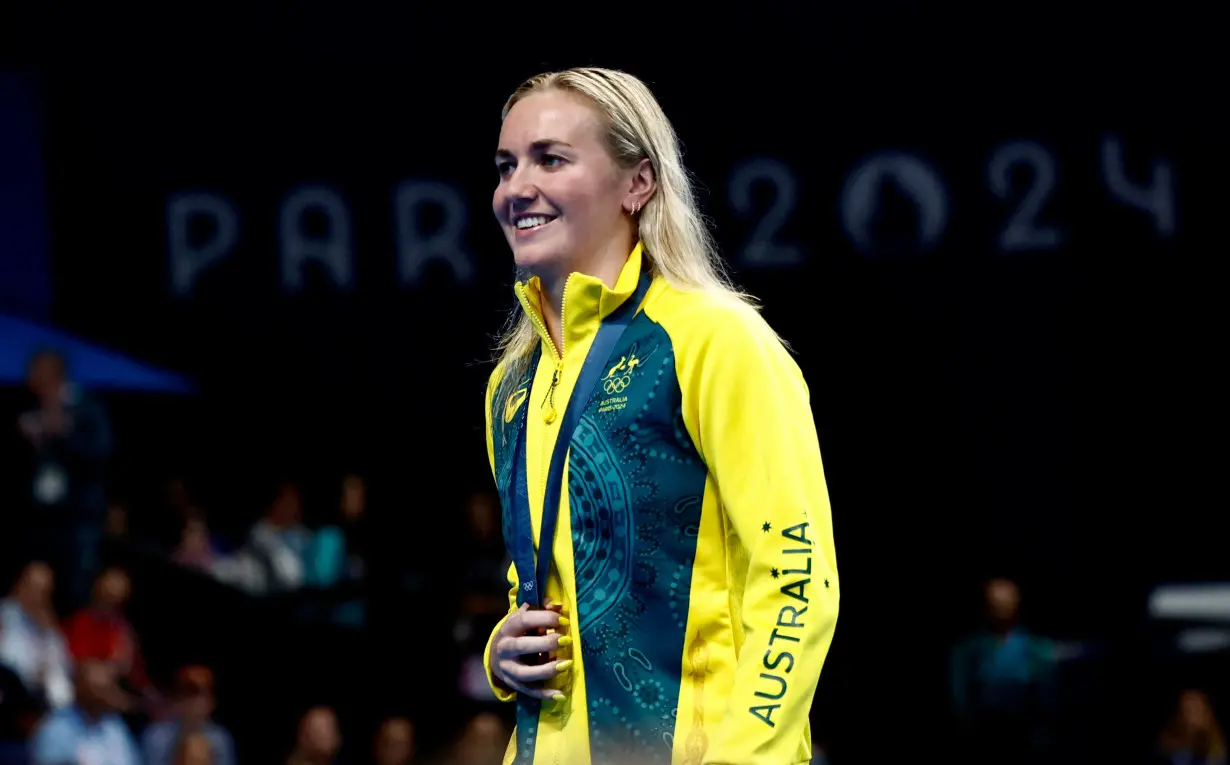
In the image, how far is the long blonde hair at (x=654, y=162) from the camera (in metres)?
2.42

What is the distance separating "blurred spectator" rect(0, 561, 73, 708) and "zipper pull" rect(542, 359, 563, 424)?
5.94 m

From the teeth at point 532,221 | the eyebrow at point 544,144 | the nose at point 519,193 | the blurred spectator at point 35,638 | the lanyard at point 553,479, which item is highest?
the eyebrow at point 544,144

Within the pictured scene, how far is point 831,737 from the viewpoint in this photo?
366 inches

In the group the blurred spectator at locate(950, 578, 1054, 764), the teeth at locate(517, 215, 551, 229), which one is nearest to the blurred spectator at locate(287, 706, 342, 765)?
the blurred spectator at locate(950, 578, 1054, 764)

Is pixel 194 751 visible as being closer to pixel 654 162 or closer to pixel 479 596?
pixel 479 596

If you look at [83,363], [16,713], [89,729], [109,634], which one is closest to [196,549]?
[109,634]

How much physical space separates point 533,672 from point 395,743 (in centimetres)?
602

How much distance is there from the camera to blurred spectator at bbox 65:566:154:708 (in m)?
8.22

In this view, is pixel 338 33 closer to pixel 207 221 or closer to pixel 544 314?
pixel 207 221

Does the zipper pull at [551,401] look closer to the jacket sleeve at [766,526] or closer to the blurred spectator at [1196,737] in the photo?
the jacket sleeve at [766,526]

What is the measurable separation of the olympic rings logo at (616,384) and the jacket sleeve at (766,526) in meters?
0.09

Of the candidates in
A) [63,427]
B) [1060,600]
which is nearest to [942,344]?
[1060,600]

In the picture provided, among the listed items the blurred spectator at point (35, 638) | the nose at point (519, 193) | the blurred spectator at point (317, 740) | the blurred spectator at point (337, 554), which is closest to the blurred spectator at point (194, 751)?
the blurred spectator at point (317, 740)

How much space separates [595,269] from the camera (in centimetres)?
245
